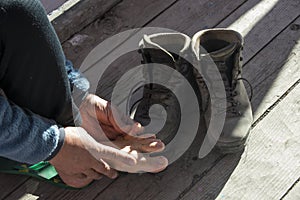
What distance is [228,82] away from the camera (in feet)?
4.40

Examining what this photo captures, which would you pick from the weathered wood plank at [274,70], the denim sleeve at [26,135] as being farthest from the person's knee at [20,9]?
the weathered wood plank at [274,70]

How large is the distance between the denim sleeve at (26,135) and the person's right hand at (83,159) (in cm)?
4

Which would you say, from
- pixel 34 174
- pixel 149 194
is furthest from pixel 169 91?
pixel 34 174

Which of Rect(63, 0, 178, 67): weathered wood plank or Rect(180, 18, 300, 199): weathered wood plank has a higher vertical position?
Rect(63, 0, 178, 67): weathered wood plank

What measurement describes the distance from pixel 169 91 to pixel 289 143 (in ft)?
→ 1.17

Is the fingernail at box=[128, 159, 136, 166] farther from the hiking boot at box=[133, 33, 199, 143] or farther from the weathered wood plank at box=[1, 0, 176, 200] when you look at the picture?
the weathered wood plank at box=[1, 0, 176, 200]

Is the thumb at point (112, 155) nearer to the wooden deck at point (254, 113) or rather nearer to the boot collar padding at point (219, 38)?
the wooden deck at point (254, 113)

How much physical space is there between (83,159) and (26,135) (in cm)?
18

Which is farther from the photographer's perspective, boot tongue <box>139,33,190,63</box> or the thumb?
boot tongue <box>139,33,190,63</box>

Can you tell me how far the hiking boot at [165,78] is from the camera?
1307mm

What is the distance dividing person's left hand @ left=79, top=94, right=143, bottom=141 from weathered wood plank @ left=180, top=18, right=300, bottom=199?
0.79 feet

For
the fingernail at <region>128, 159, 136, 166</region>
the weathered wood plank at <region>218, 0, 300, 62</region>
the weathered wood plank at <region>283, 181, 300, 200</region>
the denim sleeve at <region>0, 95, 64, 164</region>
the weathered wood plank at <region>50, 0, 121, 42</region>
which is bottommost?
the weathered wood plank at <region>283, 181, 300, 200</region>

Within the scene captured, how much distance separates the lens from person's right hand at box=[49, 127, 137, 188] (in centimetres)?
113

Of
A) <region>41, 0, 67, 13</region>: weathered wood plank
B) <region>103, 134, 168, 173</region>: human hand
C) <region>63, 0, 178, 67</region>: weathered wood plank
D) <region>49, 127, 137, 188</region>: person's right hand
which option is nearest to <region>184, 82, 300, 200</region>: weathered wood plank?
<region>103, 134, 168, 173</region>: human hand
